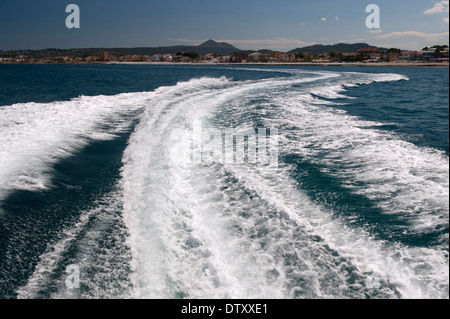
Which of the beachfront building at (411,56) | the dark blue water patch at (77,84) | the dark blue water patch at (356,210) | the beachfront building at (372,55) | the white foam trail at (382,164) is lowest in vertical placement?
the dark blue water patch at (356,210)

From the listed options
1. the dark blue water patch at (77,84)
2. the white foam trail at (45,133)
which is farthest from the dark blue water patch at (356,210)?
the dark blue water patch at (77,84)

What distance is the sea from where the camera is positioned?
423cm

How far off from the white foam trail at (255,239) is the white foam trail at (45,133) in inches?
91.4

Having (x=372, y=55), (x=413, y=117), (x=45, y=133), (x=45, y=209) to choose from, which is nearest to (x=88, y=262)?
(x=45, y=209)

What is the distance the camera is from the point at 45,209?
20.4ft

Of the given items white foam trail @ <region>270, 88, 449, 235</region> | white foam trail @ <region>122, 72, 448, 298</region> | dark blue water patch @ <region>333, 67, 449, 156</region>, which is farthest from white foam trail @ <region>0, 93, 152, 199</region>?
dark blue water patch @ <region>333, 67, 449, 156</region>

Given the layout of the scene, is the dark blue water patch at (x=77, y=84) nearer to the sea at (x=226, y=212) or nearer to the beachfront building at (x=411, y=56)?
the sea at (x=226, y=212)

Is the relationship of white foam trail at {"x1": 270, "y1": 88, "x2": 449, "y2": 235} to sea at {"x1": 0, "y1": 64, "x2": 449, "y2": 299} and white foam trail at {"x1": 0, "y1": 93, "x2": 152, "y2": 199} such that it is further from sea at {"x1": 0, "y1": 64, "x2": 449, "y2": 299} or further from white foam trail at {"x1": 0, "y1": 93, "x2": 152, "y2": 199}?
white foam trail at {"x1": 0, "y1": 93, "x2": 152, "y2": 199}

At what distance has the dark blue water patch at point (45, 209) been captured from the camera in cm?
458
